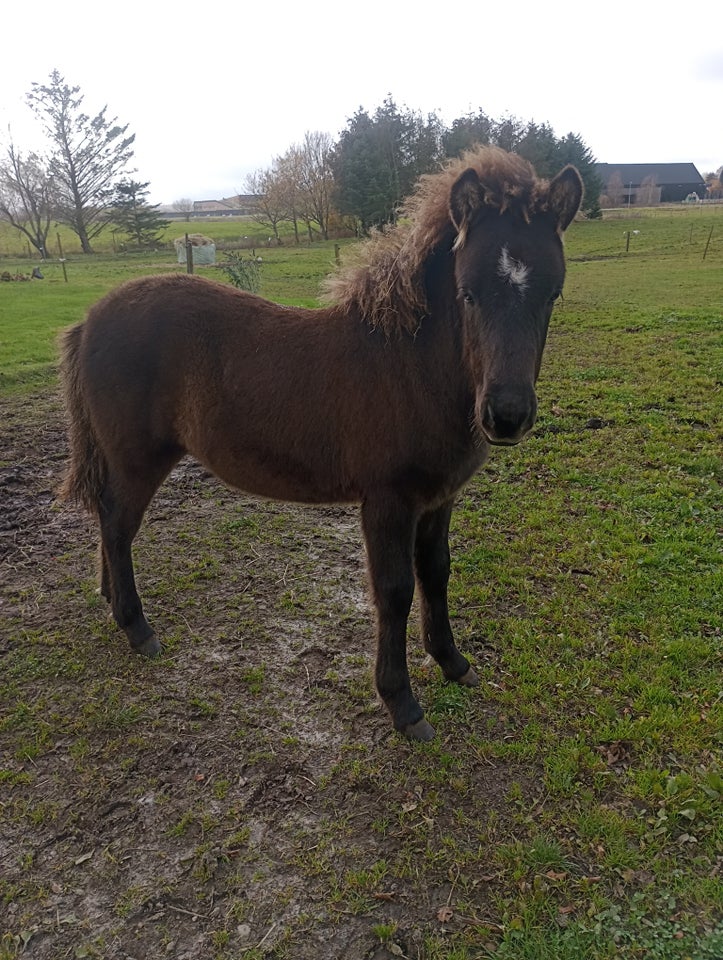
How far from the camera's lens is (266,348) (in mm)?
3092

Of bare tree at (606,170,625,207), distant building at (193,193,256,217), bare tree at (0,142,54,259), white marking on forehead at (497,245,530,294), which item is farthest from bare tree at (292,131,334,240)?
Result: white marking on forehead at (497,245,530,294)

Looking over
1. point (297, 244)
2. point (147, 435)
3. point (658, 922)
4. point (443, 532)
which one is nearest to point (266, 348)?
point (147, 435)

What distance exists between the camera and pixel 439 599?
3287 millimetres

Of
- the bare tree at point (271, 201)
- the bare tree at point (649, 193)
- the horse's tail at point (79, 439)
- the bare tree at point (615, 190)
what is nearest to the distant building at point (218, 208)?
the bare tree at point (271, 201)

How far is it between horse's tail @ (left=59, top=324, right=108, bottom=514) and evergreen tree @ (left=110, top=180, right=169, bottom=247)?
43.0 m

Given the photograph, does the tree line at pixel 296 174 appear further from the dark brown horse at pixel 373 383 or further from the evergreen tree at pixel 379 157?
the dark brown horse at pixel 373 383

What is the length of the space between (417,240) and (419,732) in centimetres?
237

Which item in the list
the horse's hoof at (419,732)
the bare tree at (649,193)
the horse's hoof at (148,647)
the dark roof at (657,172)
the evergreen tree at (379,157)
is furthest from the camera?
the dark roof at (657,172)

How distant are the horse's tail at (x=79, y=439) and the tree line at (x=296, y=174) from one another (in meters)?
31.9

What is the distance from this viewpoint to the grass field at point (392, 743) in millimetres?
2107

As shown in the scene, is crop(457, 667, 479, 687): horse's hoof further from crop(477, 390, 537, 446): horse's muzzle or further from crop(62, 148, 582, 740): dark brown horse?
crop(477, 390, 537, 446): horse's muzzle

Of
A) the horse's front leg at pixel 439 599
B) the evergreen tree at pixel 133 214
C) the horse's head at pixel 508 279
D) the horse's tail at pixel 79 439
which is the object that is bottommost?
the horse's front leg at pixel 439 599

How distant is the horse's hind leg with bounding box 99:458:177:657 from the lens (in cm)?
349

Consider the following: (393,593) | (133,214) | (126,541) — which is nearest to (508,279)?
(393,593)
